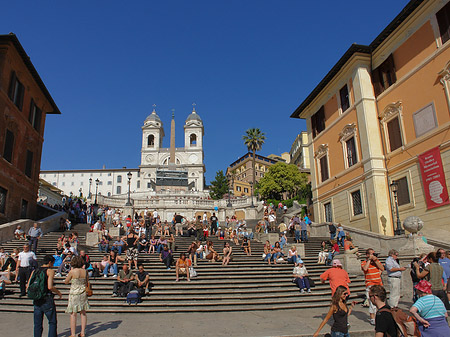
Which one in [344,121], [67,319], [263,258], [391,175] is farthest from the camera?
[344,121]

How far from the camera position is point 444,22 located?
1642 centimetres

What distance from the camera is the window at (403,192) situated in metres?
18.4

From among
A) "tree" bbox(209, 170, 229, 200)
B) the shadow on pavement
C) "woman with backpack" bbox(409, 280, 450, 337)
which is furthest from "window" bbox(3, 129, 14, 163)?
"tree" bbox(209, 170, 229, 200)

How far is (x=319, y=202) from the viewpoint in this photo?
87.8 feet

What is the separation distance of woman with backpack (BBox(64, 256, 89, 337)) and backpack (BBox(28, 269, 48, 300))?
1.72ft

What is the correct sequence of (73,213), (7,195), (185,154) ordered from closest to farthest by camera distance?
(7,195)
(73,213)
(185,154)

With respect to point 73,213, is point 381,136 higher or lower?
higher

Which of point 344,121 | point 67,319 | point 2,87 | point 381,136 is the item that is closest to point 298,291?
point 67,319

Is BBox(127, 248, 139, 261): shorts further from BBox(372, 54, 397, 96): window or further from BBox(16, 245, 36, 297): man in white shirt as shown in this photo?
BBox(372, 54, 397, 96): window

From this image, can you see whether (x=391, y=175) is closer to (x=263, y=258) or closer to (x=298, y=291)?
(x=263, y=258)

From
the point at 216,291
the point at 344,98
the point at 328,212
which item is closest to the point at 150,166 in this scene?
the point at 328,212

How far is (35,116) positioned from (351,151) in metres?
24.2

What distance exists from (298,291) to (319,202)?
50.7ft

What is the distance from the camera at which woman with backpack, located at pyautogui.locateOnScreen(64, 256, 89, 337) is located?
7.11 m
